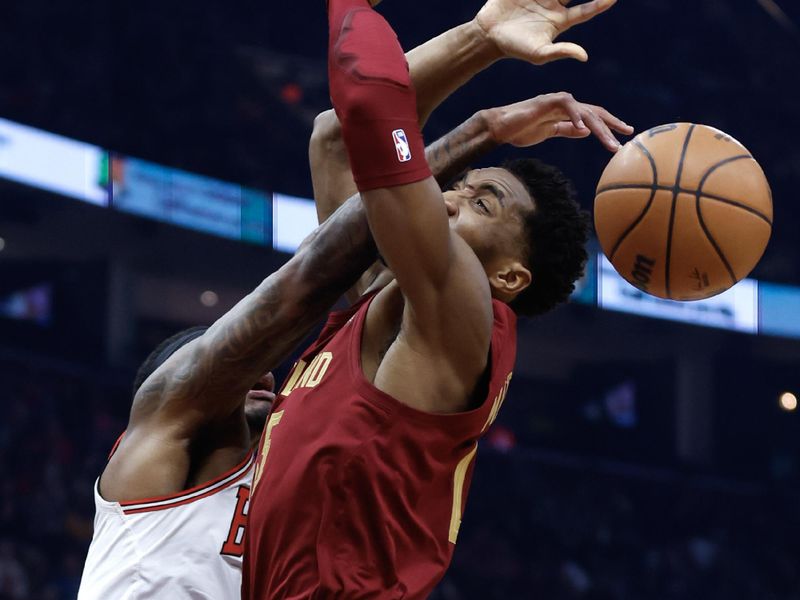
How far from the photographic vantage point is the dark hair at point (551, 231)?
273 centimetres

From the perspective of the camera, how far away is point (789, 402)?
15477 millimetres

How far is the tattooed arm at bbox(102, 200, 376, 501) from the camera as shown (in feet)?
9.39

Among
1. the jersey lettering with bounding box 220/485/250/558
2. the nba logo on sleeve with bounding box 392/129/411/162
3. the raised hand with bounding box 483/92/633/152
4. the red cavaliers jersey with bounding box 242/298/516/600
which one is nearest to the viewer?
the nba logo on sleeve with bounding box 392/129/411/162

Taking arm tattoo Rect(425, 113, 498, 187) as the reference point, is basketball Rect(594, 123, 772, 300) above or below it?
below

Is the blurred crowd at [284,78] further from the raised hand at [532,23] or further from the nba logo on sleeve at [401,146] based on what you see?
the nba logo on sleeve at [401,146]

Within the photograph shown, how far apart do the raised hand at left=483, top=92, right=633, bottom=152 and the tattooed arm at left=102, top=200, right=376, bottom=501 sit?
393 mm

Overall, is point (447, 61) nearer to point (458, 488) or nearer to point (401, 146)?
point (401, 146)

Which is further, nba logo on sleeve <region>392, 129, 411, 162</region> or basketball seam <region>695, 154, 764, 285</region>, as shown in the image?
basketball seam <region>695, 154, 764, 285</region>

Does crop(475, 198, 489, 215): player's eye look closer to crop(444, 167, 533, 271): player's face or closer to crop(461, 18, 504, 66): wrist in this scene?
crop(444, 167, 533, 271): player's face

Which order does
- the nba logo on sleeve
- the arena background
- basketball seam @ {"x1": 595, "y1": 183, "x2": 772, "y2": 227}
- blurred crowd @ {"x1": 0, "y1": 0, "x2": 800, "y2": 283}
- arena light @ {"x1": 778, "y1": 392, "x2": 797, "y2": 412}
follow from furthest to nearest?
arena light @ {"x1": 778, "y1": 392, "x2": 797, "y2": 412} → blurred crowd @ {"x1": 0, "y1": 0, "x2": 800, "y2": 283} → the arena background → basketball seam @ {"x1": 595, "y1": 183, "x2": 772, "y2": 227} → the nba logo on sleeve

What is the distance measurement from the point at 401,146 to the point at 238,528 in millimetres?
1241

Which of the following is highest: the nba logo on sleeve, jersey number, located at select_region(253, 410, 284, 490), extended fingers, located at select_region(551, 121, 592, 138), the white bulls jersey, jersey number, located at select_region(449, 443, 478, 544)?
the nba logo on sleeve

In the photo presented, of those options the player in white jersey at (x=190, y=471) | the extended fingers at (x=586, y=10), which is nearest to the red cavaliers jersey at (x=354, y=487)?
the player in white jersey at (x=190, y=471)

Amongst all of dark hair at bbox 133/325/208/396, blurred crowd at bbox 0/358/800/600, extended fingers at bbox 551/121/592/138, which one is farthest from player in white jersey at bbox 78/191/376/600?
blurred crowd at bbox 0/358/800/600
